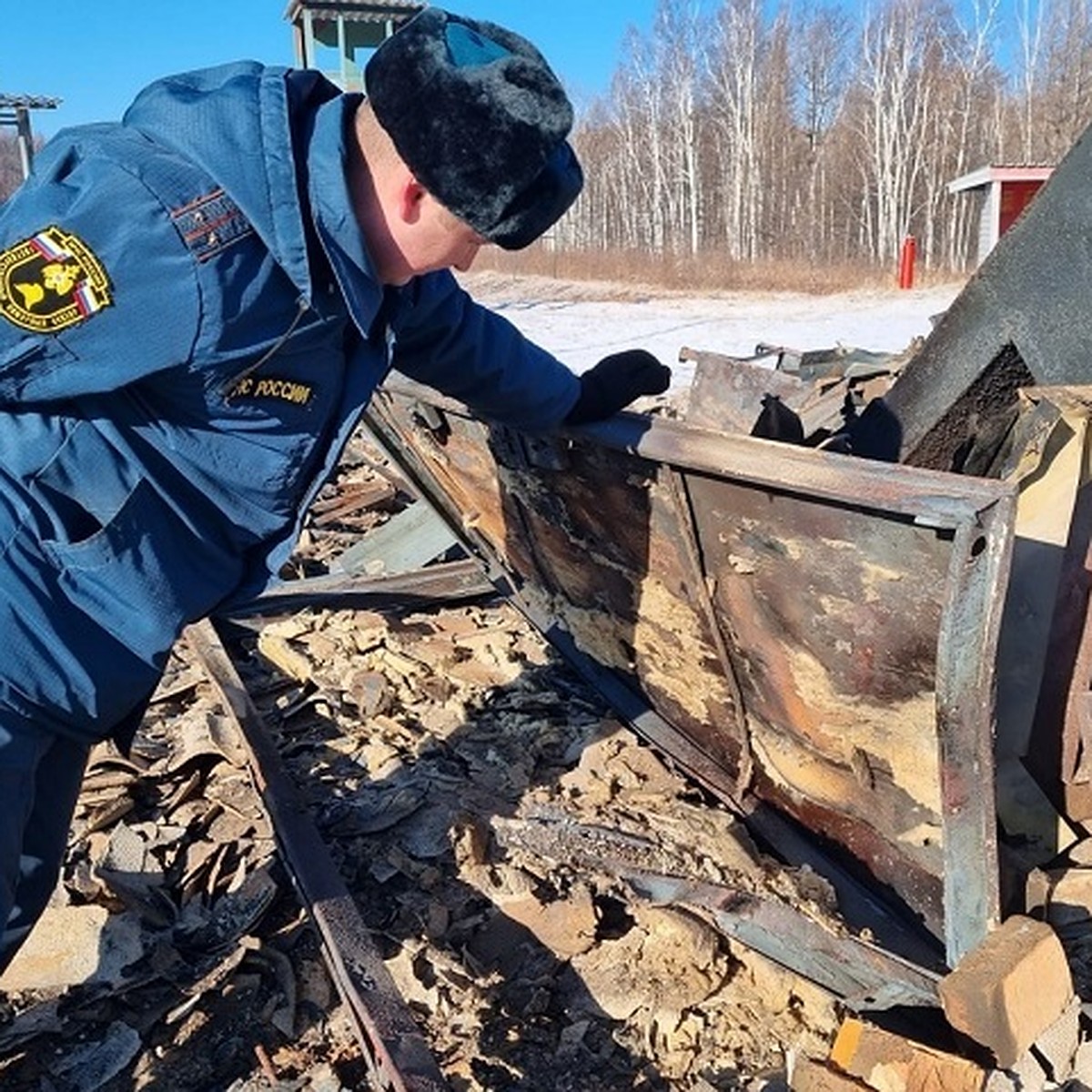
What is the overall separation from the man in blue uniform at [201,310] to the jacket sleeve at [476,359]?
32cm

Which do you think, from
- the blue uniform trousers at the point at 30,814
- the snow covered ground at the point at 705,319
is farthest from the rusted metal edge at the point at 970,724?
the snow covered ground at the point at 705,319

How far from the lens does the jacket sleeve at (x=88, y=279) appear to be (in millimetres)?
1665

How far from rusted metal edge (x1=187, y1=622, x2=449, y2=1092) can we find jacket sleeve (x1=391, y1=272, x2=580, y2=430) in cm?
119

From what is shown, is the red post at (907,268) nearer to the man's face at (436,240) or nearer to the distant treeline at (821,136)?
the distant treeline at (821,136)

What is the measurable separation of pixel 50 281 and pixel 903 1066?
74.2 inches

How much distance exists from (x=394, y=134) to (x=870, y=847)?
6.17 feet

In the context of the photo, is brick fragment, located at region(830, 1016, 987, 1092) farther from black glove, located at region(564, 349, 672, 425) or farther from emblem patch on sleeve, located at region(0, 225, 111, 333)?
emblem patch on sleeve, located at region(0, 225, 111, 333)

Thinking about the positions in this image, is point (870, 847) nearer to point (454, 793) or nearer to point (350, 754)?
point (454, 793)

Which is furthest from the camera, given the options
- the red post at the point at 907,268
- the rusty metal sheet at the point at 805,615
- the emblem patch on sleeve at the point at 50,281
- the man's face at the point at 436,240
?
the red post at the point at 907,268

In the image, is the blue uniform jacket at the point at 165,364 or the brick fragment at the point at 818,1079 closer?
the blue uniform jacket at the point at 165,364

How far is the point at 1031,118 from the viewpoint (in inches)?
1334

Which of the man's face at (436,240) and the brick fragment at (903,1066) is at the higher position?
the man's face at (436,240)

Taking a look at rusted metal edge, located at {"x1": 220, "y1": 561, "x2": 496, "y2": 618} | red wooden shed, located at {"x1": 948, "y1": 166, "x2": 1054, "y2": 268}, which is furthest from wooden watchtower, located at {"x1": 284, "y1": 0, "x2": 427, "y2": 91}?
rusted metal edge, located at {"x1": 220, "y1": 561, "x2": 496, "y2": 618}

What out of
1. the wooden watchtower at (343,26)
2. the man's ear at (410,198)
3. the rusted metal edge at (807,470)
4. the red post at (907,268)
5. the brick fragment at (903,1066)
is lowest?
the red post at (907,268)
